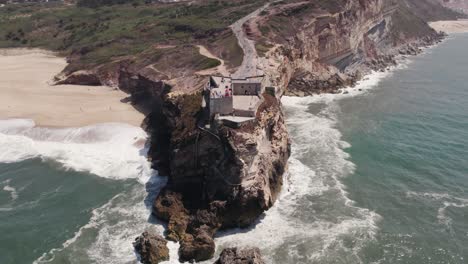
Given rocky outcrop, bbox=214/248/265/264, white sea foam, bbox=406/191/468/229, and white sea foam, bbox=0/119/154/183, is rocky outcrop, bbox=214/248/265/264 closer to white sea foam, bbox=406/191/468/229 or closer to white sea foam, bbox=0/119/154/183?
white sea foam, bbox=0/119/154/183

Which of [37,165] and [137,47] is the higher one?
[137,47]

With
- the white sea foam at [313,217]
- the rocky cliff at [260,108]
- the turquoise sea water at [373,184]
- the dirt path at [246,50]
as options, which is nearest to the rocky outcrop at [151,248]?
the rocky cliff at [260,108]

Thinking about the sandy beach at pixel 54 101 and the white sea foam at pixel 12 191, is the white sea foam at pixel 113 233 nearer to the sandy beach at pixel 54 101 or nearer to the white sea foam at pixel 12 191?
the white sea foam at pixel 12 191

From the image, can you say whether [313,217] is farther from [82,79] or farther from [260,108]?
[82,79]

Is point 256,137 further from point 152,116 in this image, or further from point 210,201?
point 152,116

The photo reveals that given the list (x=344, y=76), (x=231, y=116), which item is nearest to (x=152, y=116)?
(x=231, y=116)

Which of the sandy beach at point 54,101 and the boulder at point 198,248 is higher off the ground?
the sandy beach at point 54,101

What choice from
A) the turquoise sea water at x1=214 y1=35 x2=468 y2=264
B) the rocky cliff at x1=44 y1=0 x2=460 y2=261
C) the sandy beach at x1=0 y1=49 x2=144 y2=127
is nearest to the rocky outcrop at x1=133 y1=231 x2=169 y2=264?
the rocky cliff at x1=44 y1=0 x2=460 y2=261
